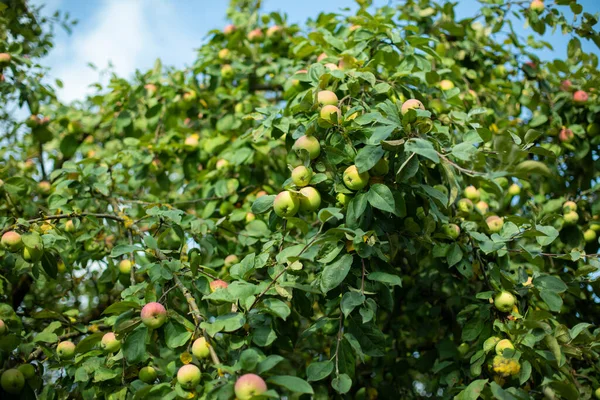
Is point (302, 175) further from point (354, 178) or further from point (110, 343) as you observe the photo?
point (110, 343)

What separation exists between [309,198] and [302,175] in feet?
0.23

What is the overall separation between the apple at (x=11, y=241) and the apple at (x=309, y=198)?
2.92 feet

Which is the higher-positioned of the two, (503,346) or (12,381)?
(12,381)

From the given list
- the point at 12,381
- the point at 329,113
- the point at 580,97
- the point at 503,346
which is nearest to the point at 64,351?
the point at 12,381

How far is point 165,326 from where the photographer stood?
4.75 feet

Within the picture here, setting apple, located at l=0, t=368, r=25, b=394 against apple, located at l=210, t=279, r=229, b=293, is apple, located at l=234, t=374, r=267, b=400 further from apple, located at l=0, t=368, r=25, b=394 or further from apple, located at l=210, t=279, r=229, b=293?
apple, located at l=0, t=368, r=25, b=394

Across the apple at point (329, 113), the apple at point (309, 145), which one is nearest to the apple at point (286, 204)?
the apple at point (309, 145)

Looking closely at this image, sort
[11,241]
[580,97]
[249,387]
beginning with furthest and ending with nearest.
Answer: [580,97]
[11,241]
[249,387]

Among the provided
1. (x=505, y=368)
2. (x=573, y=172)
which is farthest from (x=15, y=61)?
(x=573, y=172)

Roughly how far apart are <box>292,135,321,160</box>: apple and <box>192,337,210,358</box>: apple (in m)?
0.59

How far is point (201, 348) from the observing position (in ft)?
4.31

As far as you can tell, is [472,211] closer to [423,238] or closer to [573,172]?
[423,238]

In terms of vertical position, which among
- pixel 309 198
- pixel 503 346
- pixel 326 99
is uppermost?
pixel 326 99

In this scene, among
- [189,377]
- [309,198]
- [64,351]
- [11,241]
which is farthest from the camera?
[64,351]
